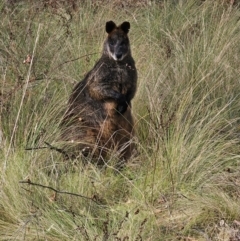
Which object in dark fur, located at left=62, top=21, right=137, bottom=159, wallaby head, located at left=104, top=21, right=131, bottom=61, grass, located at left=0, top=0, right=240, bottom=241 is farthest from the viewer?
wallaby head, located at left=104, top=21, right=131, bottom=61

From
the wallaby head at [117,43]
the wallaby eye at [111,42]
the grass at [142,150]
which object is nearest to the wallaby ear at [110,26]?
the wallaby head at [117,43]

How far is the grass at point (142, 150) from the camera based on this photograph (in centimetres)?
500

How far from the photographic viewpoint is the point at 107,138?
22.3 feet

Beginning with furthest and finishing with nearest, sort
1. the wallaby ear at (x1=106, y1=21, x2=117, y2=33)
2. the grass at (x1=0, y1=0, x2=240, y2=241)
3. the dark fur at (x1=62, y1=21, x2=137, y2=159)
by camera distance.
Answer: the wallaby ear at (x1=106, y1=21, x2=117, y2=33)
the dark fur at (x1=62, y1=21, x2=137, y2=159)
the grass at (x1=0, y1=0, x2=240, y2=241)

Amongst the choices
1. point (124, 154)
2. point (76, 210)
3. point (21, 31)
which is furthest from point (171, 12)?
point (76, 210)

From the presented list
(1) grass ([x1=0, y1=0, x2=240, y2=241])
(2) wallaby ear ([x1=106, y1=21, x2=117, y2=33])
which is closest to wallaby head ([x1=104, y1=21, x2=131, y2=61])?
(2) wallaby ear ([x1=106, y1=21, x2=117, y2=33])

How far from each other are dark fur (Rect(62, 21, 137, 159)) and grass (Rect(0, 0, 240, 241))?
192mm

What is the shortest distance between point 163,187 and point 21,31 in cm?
341

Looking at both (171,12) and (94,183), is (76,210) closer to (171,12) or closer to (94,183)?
(94,183)

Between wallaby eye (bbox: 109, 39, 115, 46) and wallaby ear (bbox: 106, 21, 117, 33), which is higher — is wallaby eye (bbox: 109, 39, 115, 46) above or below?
below

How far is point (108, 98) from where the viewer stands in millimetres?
6914

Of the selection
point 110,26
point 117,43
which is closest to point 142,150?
point 117,43

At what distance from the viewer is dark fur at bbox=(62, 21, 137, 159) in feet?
22.1

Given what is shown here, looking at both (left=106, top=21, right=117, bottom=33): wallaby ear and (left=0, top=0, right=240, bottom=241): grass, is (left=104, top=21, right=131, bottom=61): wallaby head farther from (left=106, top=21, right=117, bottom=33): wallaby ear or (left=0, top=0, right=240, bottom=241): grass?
(left=0, top=0, right=240, bottom=241): grass
